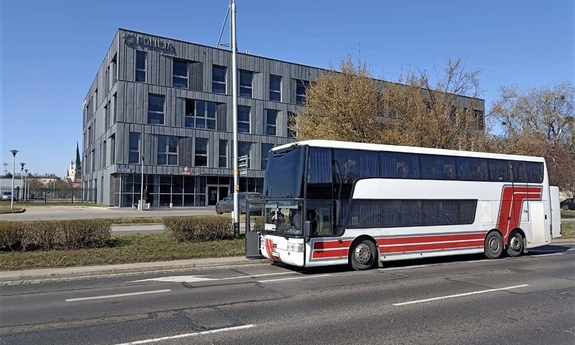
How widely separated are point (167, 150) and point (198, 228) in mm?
31166

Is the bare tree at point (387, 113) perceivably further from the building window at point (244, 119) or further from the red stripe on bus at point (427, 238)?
the building window at point (244, 119)

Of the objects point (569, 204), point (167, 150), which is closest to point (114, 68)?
point (167, 150)

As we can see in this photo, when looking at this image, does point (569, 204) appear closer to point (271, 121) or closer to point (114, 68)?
point (271, 121)

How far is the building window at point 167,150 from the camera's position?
145 feet

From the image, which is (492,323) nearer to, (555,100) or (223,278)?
(223,278)

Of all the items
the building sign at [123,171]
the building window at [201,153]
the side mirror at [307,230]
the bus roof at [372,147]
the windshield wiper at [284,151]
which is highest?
the building window at [201,153]

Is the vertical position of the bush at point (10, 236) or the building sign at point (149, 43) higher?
the building sign at point (149, 43)

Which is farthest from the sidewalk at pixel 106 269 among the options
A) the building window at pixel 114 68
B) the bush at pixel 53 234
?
the building window at pixel 114 68

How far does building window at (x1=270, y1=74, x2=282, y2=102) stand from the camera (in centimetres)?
5062

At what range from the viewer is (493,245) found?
45.8ft

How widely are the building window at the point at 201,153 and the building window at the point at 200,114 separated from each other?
1.65m

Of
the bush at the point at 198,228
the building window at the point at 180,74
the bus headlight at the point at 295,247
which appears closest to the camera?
the bus headlight at the point at 295,247

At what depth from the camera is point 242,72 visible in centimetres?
4869

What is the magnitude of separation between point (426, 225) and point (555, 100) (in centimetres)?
5127
